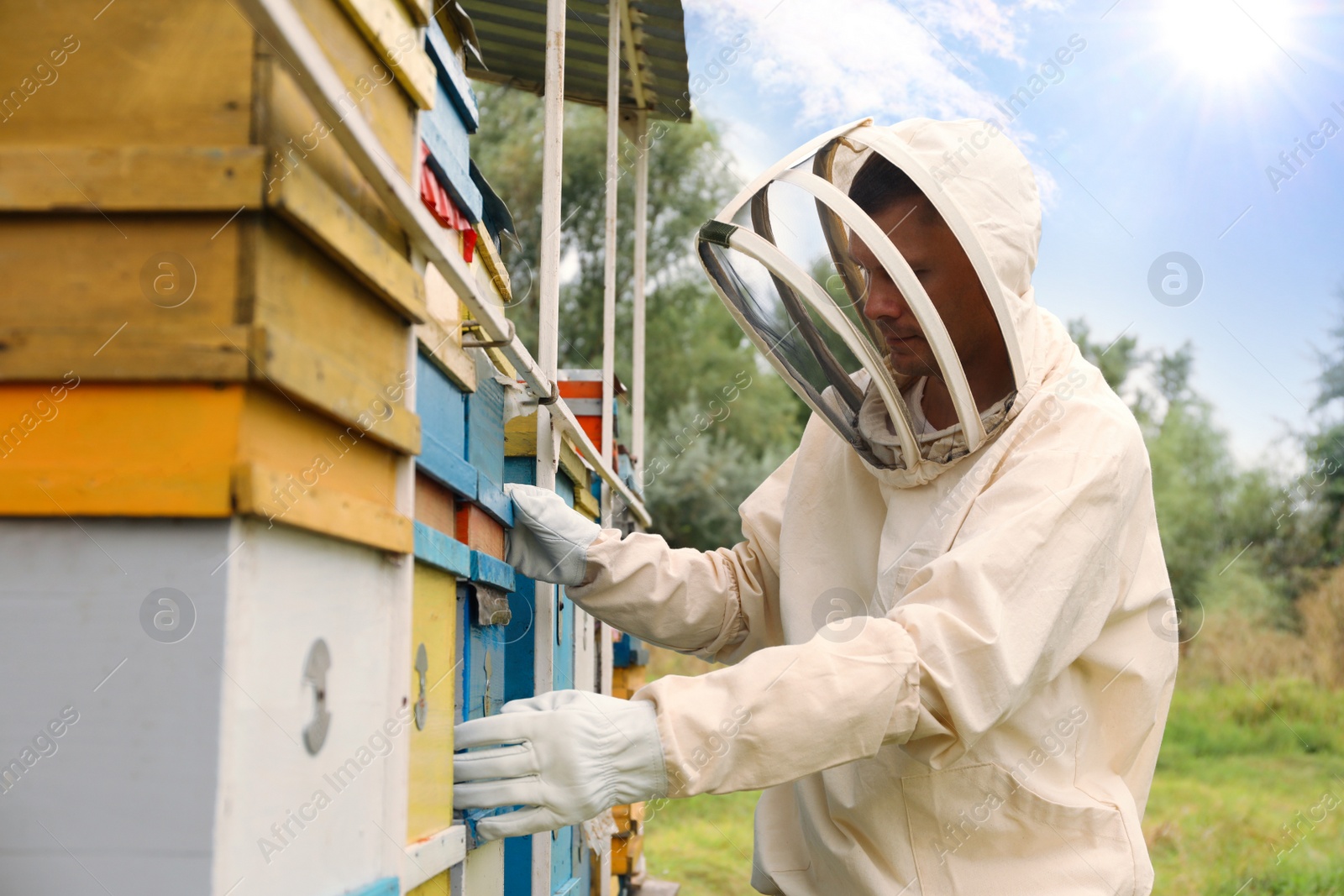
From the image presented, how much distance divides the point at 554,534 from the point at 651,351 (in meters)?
18.5

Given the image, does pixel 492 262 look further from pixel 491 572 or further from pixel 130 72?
pixel 130 72

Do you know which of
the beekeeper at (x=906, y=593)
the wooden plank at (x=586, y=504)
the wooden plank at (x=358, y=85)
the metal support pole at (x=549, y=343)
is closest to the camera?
the wooden plank at (x=358, y=85)

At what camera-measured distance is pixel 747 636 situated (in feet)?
10.3

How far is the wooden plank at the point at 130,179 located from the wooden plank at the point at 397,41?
0.39m

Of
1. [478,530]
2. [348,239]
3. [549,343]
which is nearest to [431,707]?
[478,530]

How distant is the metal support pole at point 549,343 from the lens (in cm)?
279

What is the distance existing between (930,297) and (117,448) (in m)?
1.90

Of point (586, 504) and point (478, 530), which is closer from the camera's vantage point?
point (478, 530)

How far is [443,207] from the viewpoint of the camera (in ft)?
6.57

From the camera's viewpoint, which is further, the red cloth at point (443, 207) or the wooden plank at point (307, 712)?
the red cloth at point (443, 207)

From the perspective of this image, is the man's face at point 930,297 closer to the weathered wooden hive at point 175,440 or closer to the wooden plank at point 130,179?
the weathered wooden hive at point 175,440

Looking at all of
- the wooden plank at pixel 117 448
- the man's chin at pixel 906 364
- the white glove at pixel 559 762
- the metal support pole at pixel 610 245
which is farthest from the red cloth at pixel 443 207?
the metal support pole at pixel 610 245

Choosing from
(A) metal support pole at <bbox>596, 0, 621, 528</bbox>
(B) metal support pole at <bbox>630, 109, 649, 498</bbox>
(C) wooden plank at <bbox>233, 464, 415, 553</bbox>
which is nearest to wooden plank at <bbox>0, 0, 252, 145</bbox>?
(C) wooden plank at <bbox>233, 464, 415, 553</bbox>

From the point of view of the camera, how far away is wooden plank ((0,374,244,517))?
43.6 inches
